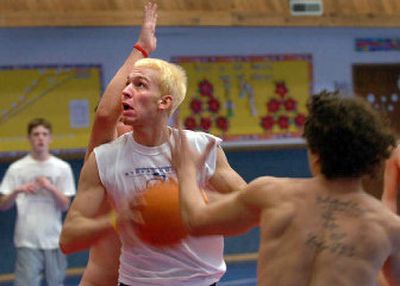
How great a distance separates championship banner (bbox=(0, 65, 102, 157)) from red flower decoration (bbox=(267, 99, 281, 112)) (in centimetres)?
224

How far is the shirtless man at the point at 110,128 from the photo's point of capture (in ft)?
12.3

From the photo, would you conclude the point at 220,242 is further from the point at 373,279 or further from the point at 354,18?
the point at 354,18

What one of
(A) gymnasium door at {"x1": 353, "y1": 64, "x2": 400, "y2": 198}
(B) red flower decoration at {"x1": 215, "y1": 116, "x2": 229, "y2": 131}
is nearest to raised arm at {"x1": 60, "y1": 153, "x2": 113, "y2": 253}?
(B) red flower decoration at {"x1": 215, "y1": 116, "x2": 229, "y2": 131}

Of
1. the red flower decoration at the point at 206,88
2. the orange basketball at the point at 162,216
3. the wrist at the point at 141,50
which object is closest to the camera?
the orange basketball at the point at 162,216

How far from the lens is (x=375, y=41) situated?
11.4 meters

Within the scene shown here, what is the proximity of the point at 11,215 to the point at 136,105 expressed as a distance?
6608 millimetres

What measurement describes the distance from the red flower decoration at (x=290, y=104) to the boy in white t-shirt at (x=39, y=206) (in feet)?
14.9

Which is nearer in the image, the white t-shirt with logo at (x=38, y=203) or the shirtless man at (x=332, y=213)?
the shirtless man at (x=332, y=213)

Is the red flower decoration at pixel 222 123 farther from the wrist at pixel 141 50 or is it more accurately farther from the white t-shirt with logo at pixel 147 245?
the white t-shirt with logo at pixel 147 245

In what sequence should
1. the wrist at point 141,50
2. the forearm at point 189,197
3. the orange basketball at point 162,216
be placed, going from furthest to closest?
the wrist at point 141,50 < the orange basketball at point 162,216 < the forearm at point 189,197

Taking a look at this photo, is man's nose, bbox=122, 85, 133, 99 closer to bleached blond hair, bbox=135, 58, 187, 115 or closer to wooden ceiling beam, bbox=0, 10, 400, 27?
bleached blond hair, bbox=135, 58, 187, 115

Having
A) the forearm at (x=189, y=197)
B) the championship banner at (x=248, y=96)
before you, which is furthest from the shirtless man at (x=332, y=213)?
the championship banner at (x=248, y=96)

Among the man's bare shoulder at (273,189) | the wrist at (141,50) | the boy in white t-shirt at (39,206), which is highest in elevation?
the wrist at (141,50)

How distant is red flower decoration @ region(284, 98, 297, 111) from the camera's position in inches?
436
